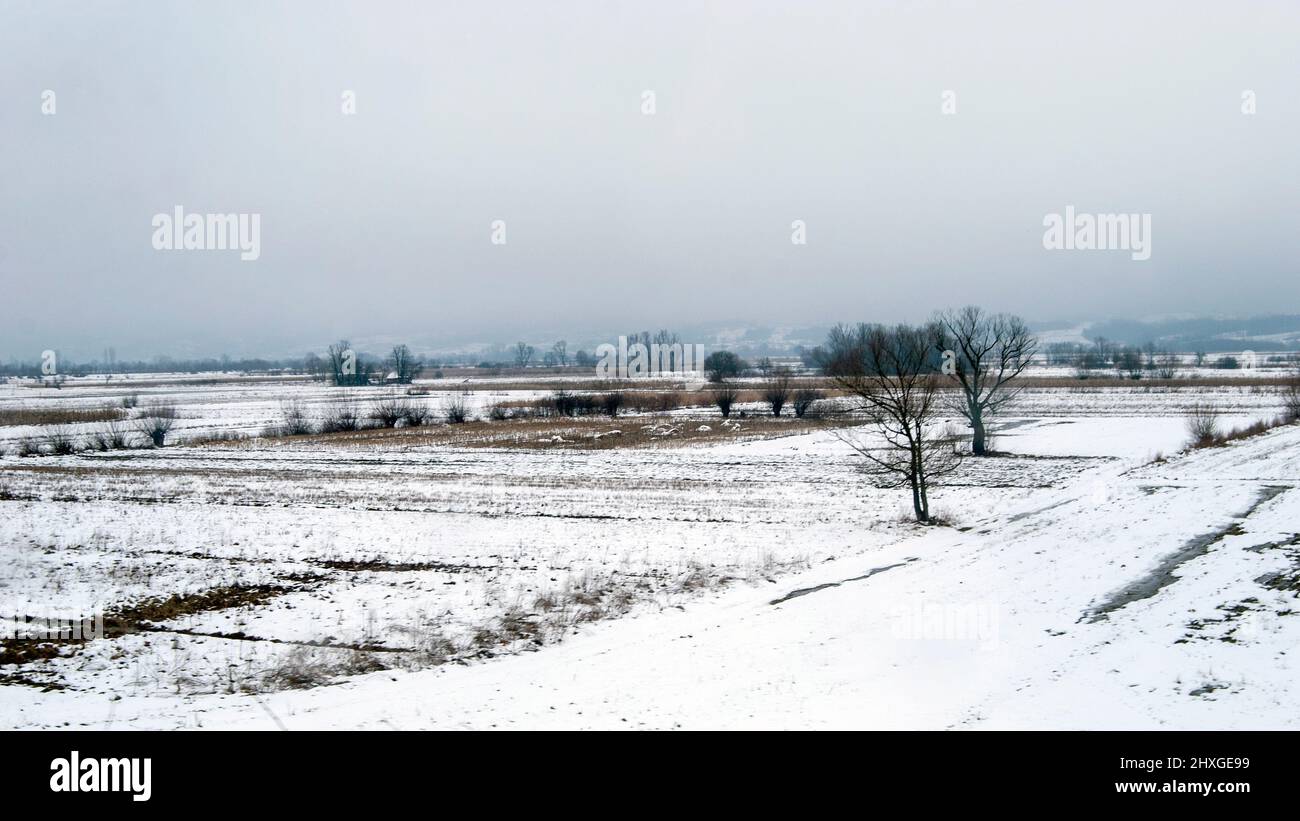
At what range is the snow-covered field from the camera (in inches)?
346

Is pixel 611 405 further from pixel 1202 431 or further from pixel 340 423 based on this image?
pixel 1202 431

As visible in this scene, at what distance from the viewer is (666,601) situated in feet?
46.0

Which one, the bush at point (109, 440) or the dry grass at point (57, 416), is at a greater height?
the dry grass at point (57, 416)

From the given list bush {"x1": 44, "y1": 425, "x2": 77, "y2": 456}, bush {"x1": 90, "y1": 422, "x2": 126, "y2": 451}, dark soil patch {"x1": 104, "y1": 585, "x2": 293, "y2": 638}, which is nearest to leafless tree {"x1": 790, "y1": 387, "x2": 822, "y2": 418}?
bush {"x1": 90, "y1": 422, "x2": 126, "y2": 451}

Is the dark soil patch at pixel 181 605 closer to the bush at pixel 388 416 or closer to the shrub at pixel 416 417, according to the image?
the shrub at pixel 416 417

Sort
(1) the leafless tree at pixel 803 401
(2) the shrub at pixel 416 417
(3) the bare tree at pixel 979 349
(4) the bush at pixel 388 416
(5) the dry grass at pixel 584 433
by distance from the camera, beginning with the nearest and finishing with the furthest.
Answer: (3) the bare tree at pixel 979 349 < (5) the dry grass at pixel 584 433 < (4) the bush at pixel 388 416 < (2) the shrub at pixel 416 417 < (1) the leafless tree at pixel 803 401

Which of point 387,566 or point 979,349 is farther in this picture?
point 979,349

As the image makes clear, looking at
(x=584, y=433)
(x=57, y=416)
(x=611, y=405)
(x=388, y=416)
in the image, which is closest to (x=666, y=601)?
(x=584, y=433)

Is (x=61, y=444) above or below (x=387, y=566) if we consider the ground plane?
above

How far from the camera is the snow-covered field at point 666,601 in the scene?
880 centimetres

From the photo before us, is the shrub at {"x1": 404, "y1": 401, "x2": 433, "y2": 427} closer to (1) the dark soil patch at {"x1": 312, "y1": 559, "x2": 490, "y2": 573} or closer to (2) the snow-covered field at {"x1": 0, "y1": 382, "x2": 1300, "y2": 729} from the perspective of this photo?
(2) the snow-covered field at {"x1": 0, "y1": 382, "x2": 1300, "y2": 729}

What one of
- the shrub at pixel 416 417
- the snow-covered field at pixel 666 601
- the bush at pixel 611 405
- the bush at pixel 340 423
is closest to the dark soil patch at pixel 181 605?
the snow-covered field at pixel 666 601
